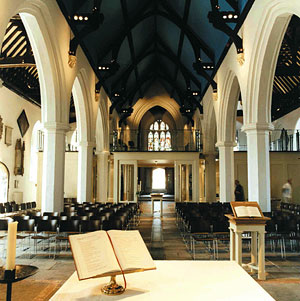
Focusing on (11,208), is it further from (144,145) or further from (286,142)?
(286,142)

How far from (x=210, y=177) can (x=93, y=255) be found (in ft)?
55.1

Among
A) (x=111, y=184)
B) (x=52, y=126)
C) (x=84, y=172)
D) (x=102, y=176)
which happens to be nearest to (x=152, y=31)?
(x=102, y=176)

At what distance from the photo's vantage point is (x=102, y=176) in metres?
17.4

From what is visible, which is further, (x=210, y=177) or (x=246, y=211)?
(x=210, y=177)

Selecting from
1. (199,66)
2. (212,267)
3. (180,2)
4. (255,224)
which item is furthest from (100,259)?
(180,2)

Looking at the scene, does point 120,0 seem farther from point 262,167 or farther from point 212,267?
point 212,267

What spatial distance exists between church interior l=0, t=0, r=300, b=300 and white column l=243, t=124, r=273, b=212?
3cm

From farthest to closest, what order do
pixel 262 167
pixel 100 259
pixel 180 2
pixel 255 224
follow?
1. pixel 180 2
2. pixel 262 167
3. pixel 255 224
4. pixel 100 259

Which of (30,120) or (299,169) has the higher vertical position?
(30,120)

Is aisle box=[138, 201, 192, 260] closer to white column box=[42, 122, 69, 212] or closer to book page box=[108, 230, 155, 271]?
white column box=[42, 122, 69, 212]

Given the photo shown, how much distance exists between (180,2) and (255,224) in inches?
438

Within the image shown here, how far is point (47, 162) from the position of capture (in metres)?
9.44

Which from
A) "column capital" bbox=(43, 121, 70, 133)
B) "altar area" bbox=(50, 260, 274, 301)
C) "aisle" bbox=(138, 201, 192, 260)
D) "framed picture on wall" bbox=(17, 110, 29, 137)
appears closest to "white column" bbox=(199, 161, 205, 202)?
"aisle" bbox=(138, 201, 192, 260)

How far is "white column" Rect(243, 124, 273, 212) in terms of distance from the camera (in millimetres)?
8695
